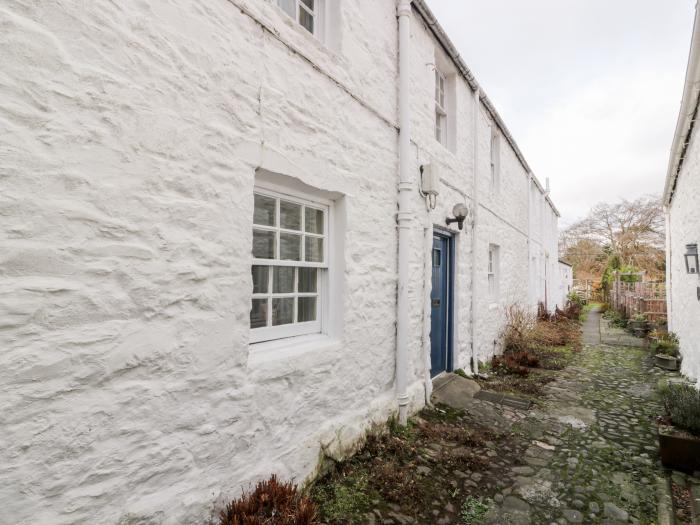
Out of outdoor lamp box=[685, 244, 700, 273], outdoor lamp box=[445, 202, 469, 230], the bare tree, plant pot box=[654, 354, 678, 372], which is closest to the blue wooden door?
outdoor lamp box=[445, 202, 469, 230]

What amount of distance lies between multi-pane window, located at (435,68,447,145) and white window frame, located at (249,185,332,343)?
362 centimetres

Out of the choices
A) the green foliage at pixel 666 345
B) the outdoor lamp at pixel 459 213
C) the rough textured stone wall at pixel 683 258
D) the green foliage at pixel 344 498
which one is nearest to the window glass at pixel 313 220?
the green foliage at pixel 344 498

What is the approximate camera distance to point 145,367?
82.7 inches

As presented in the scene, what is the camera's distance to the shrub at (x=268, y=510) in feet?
7.63

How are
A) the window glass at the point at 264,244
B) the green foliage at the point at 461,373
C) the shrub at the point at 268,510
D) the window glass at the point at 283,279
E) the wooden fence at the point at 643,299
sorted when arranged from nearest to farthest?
the shrub at the point at 268,510 → the window glass at the point at 264,244 → the window glass at the point at 283,279 → the green foliage at the point at 461,373 → the wooden fence at the point at 643,299

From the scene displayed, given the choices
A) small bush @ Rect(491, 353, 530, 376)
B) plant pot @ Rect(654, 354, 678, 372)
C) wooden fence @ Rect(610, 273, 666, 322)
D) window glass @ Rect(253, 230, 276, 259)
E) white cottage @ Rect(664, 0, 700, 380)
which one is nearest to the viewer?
window glass @ Rect(253, 230, 276, 259)

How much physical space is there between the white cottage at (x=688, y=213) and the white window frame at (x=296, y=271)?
4521 mm

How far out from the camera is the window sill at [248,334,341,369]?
9.30 feet

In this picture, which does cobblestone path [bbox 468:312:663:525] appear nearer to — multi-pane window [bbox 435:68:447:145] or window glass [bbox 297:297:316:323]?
window glass [bbox 297:297:316:323]

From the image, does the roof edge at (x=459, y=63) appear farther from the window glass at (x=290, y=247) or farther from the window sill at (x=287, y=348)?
the window sill at (x=287, y=348)

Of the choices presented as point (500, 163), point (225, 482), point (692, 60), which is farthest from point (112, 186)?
point (500, 163)

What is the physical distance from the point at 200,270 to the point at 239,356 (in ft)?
2.23

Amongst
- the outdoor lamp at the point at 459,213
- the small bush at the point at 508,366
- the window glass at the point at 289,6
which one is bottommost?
the small bush at the point at 508,366

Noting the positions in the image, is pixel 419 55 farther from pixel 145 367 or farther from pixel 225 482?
pixel 225 482
